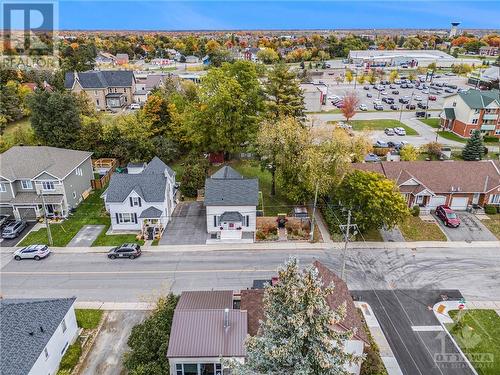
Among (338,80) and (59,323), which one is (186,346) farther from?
(338,80)

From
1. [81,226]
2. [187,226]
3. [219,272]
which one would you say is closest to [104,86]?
A: [81,226]

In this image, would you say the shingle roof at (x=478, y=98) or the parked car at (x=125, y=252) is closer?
the parked car at (x=125, y=252)

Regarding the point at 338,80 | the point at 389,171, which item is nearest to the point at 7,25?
the point at 389,171

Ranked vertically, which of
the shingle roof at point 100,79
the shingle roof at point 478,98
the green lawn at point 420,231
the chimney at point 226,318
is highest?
the shingle roof at point 478,98

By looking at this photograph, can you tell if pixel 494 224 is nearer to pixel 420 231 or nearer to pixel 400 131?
pixel 420 231

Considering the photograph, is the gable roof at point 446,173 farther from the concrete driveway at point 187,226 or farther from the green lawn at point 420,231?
the concrete driveway at point 187,226

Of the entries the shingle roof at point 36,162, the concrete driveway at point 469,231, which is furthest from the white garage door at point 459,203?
the shingle roof at point 36,162

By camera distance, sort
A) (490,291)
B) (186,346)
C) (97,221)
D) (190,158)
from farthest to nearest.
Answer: (190,158) < (97,221) < (490,291) < (186,346)

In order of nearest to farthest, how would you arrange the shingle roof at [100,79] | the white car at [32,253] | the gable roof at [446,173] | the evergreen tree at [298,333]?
the evergreen tree at [298,333], the white car at [32,253], the gable roof at [446,173], the shingle roof at [100,79]
